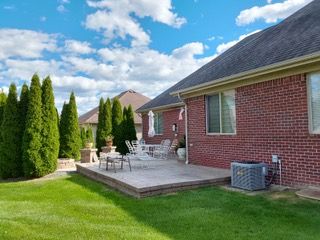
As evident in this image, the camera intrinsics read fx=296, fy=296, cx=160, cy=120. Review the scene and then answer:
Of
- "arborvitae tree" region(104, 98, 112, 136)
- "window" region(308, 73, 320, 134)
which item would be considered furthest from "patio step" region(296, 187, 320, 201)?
"arborvitae tree" region(104, 98, 112, 136)

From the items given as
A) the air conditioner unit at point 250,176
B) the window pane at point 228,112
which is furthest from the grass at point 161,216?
the window pane at point 228,112

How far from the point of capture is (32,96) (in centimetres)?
1045

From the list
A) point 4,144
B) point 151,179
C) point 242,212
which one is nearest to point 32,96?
point 4,144

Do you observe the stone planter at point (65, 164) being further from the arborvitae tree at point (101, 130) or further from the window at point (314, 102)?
the window at point (314, 102)

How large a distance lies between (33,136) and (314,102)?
865 cm

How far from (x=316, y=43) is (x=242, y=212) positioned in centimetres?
399

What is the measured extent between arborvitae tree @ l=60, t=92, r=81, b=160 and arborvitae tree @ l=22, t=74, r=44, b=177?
9.79 ft

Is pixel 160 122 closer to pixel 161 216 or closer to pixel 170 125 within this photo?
pixel 170 125

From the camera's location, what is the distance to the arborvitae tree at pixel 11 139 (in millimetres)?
10562

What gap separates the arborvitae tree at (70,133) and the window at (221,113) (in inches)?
259

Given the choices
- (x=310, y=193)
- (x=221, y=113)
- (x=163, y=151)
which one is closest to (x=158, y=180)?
(x=221, y=113)

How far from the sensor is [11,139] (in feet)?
34.7

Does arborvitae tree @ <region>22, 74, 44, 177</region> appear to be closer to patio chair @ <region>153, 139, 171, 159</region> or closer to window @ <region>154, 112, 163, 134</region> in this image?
A: patio chair @ <region>153, 139, 171, 159</region>

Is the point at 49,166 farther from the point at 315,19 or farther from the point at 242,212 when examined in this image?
the point at 315,19
